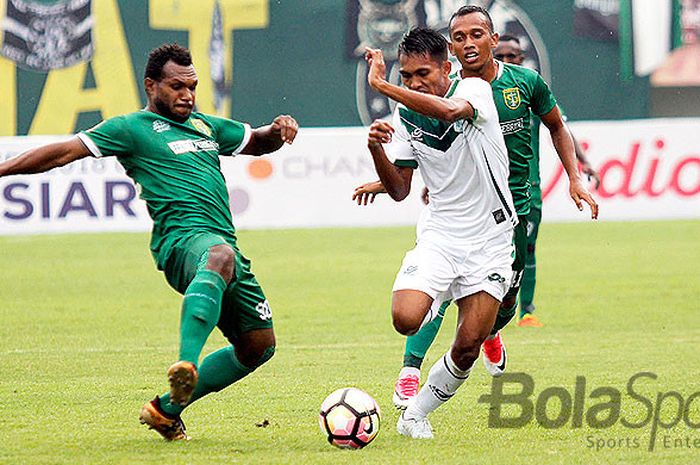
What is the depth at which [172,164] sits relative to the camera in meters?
6.96

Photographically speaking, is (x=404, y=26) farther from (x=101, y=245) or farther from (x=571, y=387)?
(x=571, y=387)

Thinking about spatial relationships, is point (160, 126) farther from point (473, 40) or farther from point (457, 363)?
point (457, 363)

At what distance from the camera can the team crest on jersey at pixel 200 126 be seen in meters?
7.18

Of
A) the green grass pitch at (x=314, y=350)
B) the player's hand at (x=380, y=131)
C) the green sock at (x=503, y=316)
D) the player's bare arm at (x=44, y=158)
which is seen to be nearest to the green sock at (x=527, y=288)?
the green grass pitch at (x=314, y=350)

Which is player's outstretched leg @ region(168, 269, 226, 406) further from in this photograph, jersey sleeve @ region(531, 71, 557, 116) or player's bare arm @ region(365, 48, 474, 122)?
jersey sleeve @ region(531, 71, 557, 116)

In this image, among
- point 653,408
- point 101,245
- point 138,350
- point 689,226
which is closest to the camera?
point 653,408

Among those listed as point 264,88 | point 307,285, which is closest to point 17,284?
point 307,285

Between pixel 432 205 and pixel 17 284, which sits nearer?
pixel 432 205

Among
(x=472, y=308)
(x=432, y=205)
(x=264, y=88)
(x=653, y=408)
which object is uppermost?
(x=264, y=88)

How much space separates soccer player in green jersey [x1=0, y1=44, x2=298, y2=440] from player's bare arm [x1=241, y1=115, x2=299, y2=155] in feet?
0.06

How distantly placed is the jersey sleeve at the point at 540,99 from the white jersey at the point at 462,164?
2.20 ft

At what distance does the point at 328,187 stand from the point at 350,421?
568 inches

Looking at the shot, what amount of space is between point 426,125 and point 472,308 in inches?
38.0

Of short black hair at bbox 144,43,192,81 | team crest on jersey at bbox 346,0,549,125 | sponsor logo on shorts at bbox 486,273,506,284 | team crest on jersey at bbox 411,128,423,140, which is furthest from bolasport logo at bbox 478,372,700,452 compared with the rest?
team crest on jersey at bbox 346,0,549,125
